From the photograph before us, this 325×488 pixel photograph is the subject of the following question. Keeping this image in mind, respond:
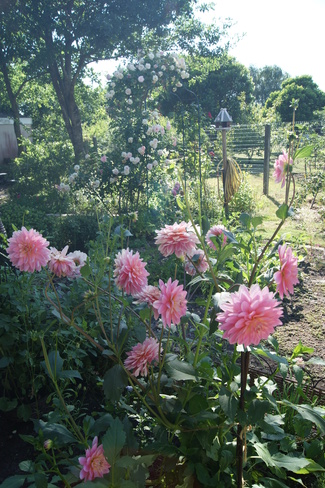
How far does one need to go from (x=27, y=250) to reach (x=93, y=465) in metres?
0.53

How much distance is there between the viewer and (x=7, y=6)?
9.95 m

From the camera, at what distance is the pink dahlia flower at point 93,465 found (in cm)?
90

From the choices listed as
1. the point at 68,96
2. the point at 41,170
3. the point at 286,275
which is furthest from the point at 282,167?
the point at 68,96

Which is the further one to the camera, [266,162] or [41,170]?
[41,170]

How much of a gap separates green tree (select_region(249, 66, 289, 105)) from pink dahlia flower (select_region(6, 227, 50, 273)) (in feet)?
118

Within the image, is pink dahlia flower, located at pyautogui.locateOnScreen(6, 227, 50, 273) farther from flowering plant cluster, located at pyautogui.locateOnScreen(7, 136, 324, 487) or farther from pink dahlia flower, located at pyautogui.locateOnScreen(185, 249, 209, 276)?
pink dahlia flower, located at pyautogui.locateOnScreen(185, 249, 209, 276)

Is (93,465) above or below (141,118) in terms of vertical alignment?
below

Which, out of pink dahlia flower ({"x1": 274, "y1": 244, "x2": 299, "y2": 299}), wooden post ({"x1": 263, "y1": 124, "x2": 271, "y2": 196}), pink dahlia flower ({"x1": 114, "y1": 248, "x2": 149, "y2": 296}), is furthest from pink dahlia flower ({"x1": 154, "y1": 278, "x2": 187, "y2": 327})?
wooden post ({"x1": 263, "y1": 124, "x2": 271, "y2": 196})

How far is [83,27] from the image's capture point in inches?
405

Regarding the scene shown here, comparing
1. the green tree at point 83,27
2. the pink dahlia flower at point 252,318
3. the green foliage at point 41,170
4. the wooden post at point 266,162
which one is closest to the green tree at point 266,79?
the green tree at point 83,27

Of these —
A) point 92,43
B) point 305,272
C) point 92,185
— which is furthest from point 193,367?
point 92,43

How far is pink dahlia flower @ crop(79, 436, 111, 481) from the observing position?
90 centimetres

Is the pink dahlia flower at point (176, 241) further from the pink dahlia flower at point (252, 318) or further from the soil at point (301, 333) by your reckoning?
A: the soil at point (301, 333)

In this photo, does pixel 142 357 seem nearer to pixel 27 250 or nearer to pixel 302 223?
pixel 27 250
